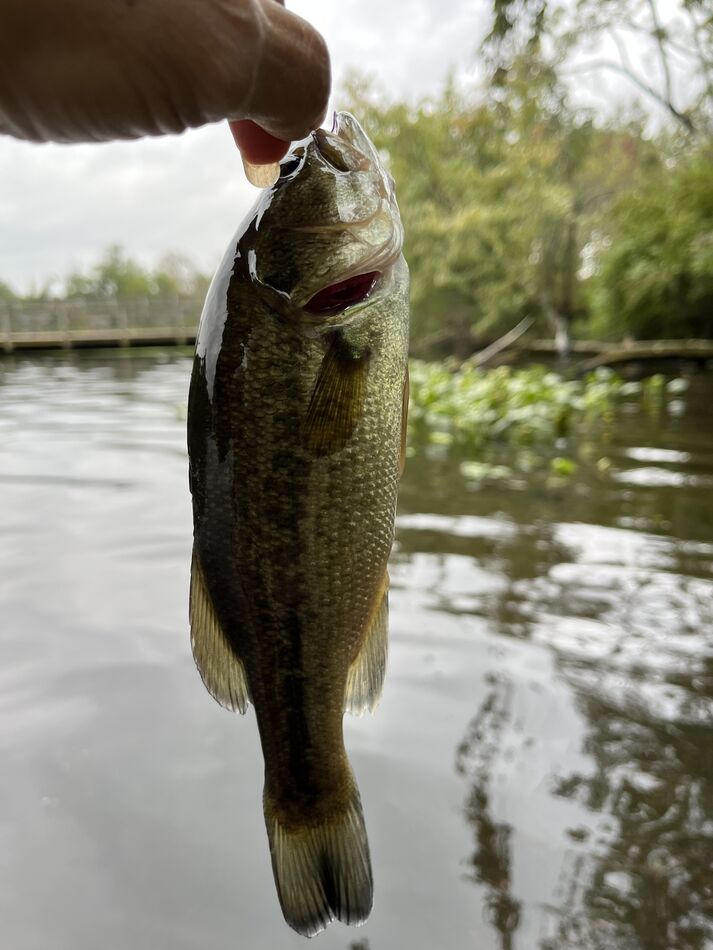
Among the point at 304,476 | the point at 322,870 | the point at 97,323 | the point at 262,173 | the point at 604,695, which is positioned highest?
the point at 97,323

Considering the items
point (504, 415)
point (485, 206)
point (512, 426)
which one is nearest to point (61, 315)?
point (485, 206)

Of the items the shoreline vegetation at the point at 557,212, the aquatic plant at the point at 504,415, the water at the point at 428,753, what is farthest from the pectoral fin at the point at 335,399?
the shoreline vegetation at the point at 557,212

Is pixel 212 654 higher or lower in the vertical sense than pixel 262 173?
lower

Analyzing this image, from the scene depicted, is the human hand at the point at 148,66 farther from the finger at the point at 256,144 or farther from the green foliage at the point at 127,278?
the green foliage at the point at 127,278

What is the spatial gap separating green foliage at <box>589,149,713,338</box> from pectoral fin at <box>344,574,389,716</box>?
829 inches

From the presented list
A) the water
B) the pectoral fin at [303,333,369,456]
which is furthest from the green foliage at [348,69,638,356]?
the pectoral fin at [303,333,369,456]

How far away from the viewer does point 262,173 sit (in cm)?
166

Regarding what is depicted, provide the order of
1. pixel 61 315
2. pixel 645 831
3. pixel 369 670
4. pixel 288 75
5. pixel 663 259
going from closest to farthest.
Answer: pixel 288 75 → pixel 369 670 → pixel 645 831 → pixel 663 259 → pixel 61 315

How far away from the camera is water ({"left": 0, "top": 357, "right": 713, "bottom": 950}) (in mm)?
2248

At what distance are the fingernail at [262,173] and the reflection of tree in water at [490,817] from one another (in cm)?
203

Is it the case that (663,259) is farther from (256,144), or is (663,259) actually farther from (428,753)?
(256,144)

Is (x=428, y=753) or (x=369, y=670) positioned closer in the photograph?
(x=369, y=670)

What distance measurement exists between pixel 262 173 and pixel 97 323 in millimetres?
48966

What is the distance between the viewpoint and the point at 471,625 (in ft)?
13.0
